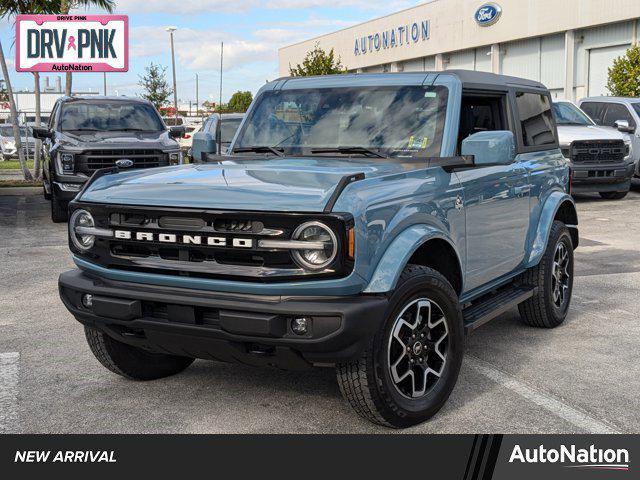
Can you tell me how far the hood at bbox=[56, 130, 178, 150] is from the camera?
12.4 m

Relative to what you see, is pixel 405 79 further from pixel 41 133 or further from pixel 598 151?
Result: pixel 598 151

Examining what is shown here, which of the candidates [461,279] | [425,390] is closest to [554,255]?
[461,279]

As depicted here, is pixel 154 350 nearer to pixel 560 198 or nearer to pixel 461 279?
pixel 461 279

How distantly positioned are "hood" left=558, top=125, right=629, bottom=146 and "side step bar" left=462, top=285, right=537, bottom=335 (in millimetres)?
9836

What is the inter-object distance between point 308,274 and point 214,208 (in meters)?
0.55

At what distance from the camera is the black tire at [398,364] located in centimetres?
379

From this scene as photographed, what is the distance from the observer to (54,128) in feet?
43.7

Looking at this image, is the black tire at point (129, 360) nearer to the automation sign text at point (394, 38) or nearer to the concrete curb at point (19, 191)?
the concrete curb at point (19, 191)

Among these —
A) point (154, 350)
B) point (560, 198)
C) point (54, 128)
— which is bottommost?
point (154, 350)

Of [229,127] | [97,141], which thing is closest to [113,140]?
[97,141]

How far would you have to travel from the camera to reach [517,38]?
37.7 meters

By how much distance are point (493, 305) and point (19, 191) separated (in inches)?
626

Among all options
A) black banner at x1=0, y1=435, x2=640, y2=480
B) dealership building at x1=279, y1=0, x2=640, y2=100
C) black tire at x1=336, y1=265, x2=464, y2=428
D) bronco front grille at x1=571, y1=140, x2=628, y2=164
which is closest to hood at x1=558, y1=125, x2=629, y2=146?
bronco front grille at x1=571, y1=140, x2=628, y2=164

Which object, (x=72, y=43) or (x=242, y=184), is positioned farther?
(x=72, y=43)
